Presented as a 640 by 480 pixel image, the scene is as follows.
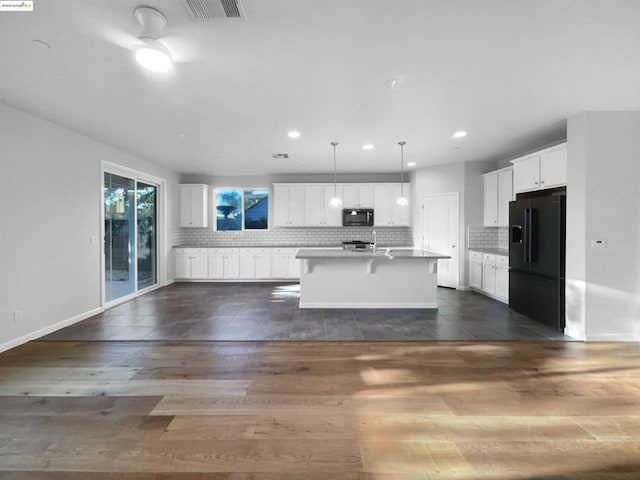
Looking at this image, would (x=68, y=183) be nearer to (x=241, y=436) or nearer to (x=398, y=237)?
(x=241, y=436)

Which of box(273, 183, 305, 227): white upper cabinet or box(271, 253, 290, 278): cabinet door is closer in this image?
box(271, 253, 290, 278): cabinet door

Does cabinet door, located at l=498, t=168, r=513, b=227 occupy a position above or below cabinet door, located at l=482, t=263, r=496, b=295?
above

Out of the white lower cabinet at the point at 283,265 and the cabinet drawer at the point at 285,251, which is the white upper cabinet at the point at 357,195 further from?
the white lower cabinet at the point at 283,265

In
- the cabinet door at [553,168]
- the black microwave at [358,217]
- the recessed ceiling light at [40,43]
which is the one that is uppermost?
the recessed ceiling light at [40,43]

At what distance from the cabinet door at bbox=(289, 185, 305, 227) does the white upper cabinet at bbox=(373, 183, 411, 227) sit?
1.81m

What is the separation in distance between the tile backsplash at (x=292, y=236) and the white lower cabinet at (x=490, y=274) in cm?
192

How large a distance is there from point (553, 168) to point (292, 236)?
5498mm

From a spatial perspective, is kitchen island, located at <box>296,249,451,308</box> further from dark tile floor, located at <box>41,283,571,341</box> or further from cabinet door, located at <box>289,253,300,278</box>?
cabinet door, located at <box>289,253,300,278</box>

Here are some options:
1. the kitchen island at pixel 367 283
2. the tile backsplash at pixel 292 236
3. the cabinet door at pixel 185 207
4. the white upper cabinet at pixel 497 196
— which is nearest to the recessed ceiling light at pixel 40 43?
the kitchen island at pixel 367 283

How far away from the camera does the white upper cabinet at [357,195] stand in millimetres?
7516

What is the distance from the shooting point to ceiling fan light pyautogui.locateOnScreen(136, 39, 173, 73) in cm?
206

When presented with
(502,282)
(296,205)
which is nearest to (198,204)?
(296,205)

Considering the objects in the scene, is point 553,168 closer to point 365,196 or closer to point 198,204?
point 365,196

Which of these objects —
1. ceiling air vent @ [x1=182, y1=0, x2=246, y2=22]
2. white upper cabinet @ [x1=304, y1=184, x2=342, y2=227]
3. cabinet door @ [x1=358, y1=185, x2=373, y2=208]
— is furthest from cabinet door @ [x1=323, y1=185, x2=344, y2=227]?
ceiling air vent @ [x1=182, y1=0, x2=246, y2=22]
